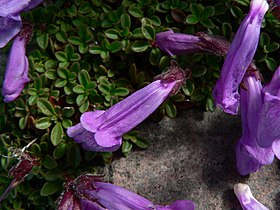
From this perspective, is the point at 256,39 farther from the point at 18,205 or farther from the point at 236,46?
the point at 18,205

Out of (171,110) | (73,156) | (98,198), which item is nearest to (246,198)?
(171,110)

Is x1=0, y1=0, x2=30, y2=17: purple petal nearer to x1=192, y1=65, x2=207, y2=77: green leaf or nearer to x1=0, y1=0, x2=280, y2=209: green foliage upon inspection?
x1=0, y1=0, x2=280, y2=209: green foliage

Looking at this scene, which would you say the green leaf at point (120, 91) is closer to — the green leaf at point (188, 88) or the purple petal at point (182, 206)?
the green leaf at point (188, 88)

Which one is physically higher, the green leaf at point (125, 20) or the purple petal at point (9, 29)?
the purple petal at point (9, 29)

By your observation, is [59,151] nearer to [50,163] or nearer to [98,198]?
[50,163]

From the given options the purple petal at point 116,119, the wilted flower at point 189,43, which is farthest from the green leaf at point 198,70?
the purple petal at point 116,119

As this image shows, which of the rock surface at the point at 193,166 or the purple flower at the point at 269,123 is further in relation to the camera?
the rock surface at the point at 193,166

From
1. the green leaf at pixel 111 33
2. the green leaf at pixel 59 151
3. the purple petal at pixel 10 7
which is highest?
the purple petal at pixel 10 7
